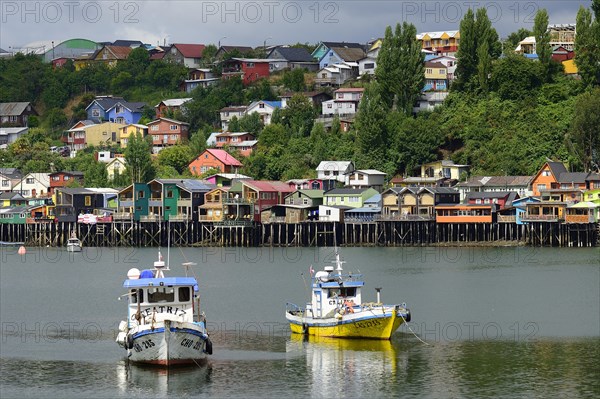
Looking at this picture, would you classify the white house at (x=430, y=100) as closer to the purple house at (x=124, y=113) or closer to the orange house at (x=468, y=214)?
the orange house at (x=468, y=214)

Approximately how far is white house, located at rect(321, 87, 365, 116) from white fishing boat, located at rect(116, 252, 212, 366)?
282ft

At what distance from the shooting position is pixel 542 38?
117 metres

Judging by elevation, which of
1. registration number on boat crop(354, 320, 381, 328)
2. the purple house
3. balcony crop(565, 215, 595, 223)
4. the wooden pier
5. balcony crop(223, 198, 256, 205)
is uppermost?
the purple house

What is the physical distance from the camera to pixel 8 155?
137m

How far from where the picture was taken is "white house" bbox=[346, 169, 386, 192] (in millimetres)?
111262

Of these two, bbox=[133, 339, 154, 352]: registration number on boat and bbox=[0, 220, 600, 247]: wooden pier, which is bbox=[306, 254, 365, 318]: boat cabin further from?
bbox=[0, 220, 600, 247]: wooden pier

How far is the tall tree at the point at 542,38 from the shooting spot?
115938mm

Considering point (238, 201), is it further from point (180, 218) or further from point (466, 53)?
point (466, 53)

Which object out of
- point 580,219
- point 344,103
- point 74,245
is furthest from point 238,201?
point 344,103

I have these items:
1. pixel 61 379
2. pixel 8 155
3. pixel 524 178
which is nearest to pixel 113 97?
pixel 8 155

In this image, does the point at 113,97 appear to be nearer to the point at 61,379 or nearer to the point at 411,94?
the point at 411,94

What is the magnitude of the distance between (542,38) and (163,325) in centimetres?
7984

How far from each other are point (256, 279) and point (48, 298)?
43.1 ft

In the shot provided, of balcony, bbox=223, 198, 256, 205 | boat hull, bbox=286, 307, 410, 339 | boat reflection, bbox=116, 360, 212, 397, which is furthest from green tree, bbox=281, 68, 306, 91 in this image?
boat reflection, bbox=116, 360, 212, 397
